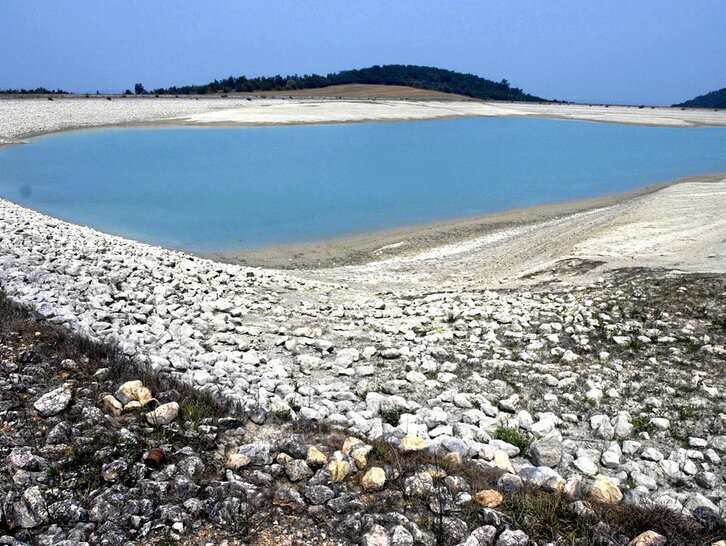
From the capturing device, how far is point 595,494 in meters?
4.09

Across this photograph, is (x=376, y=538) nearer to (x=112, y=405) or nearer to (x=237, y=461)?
(x=237, y=461)

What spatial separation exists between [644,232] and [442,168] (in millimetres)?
18430

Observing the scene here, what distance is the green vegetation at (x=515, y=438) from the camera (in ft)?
16.6

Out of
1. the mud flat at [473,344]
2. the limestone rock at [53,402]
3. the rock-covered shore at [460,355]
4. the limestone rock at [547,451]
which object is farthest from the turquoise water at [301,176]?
the limestone rock at [547,451]

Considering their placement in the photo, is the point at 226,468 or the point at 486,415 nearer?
the point at 226,468

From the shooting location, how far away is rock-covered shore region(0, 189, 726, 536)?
16.3ft

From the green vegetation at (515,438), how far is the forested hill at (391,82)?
324 ft

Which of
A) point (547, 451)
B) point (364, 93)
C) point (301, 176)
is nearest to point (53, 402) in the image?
point (547, 451)

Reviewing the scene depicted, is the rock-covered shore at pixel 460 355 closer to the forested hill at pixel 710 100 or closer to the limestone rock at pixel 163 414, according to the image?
the limestone rock at pixel 163 414

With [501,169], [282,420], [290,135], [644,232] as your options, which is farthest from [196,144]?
[282,420]

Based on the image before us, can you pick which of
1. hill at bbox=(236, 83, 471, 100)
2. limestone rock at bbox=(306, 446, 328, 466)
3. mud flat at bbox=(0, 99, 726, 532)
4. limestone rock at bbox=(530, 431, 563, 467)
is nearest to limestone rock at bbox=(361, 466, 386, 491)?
limestone rock at bbox=(306, 446, 328, 466)

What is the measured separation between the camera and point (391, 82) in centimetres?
11975

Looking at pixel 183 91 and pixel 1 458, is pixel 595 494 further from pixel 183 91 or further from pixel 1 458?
pixel 183 91

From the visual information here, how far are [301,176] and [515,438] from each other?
23982mm
